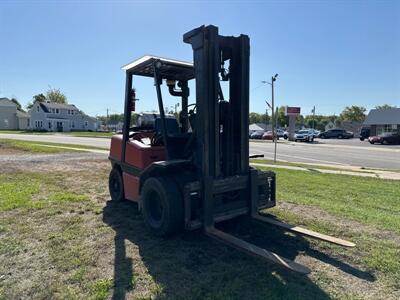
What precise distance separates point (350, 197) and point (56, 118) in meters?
78.6

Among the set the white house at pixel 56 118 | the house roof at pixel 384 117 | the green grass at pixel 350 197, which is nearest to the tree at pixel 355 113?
the house roof at pixel 384 117

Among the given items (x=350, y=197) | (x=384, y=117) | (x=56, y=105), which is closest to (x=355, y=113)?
(x=384, y=117)

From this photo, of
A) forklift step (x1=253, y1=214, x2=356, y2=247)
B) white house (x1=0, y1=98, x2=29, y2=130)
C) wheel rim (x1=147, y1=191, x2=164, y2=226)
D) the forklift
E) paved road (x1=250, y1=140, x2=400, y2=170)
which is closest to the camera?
forklift step (x1=253, y1=214, x2=356, y2=247)

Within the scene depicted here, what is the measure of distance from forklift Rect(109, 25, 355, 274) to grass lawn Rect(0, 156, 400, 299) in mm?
283

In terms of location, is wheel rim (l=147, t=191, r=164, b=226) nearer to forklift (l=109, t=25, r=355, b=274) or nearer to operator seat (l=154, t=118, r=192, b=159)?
forklift (l=109, t=25, r=355, b=274)

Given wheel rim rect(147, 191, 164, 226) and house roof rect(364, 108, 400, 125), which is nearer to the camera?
wheel rim rect(147, 191, 164, 226)

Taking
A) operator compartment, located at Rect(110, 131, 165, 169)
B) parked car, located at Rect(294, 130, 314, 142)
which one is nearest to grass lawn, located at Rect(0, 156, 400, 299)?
operator compartment, located at Rect(110, 131, 165, 169)

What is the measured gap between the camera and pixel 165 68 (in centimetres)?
602

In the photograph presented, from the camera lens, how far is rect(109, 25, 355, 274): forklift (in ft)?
15.6

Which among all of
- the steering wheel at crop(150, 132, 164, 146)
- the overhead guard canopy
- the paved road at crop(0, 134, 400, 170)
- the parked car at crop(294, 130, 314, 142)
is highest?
the overhead guard canopy

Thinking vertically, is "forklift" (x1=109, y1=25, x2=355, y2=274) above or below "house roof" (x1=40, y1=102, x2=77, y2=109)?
below

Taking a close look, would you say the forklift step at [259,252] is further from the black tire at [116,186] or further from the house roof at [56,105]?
the house roof at [56,105]

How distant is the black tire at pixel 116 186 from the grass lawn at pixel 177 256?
0.76 ft

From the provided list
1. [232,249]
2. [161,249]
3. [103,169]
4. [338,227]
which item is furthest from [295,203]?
[103,169]
